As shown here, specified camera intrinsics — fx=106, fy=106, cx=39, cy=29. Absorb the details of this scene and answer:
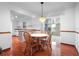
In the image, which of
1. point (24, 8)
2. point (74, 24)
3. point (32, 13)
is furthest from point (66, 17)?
point (24, 8)

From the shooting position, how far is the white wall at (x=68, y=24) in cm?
178

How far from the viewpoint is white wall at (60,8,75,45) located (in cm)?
178

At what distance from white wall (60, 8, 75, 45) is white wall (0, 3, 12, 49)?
0.90 metres

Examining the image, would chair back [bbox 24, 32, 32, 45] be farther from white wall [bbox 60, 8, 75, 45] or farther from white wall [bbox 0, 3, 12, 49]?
white wall [bbox 60, 8, 75, 45]

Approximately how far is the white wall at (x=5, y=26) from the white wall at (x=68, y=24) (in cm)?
90

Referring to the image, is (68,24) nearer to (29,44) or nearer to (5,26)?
(29,44)

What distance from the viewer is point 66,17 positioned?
5.99 feet

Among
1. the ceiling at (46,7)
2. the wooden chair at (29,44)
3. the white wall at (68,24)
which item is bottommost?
the wooden chair at (29,44)

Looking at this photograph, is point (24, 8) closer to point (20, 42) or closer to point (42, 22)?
point (42, 22)

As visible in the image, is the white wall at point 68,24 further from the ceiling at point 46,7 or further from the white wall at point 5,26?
the white wall at point 5,26

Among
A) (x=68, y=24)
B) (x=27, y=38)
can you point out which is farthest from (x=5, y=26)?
(x=68, y=24)

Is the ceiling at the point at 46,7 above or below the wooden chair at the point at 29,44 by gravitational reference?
above

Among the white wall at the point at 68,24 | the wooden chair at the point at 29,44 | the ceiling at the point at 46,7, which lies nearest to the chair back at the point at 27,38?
the wooden chair at the point at 29,44

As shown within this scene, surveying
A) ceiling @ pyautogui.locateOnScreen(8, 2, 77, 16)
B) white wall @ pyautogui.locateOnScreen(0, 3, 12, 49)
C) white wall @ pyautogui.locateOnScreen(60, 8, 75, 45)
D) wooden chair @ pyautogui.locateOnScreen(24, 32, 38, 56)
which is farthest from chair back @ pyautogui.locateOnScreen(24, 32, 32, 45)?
white wall @ pyautogui.locateOnScreen(60, 8, 75, 45)
